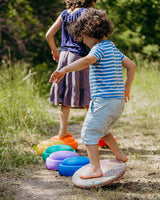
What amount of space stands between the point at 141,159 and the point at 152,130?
1.24 meters

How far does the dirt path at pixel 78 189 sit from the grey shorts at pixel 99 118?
41cm

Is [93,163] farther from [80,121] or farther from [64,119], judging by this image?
[80,121]

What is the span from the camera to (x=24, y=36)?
7.88 metres

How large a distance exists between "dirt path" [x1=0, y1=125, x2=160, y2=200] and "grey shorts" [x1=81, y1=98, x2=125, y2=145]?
0.41 m

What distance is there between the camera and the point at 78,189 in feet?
7.95

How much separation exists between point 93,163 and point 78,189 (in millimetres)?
246

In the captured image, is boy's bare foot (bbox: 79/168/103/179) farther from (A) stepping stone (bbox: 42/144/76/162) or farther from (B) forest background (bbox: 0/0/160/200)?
(A) stepping stone (bbox: 42/144/76/162)

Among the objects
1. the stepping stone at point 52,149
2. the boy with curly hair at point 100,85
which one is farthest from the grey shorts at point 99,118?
→ the stepping stone at point 52,149

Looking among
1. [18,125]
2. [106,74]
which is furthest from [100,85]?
[18,125]

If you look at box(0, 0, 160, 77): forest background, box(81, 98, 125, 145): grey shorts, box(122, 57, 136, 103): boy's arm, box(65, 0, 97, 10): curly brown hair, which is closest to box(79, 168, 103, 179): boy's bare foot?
box(81, 98, 125, 145): grey shorts

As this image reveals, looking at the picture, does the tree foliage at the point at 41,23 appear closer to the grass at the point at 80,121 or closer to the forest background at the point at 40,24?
the forest background at the point at 40,24

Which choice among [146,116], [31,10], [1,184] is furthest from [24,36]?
[1,184]

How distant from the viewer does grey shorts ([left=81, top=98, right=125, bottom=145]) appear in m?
2.35

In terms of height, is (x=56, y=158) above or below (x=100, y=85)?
below
